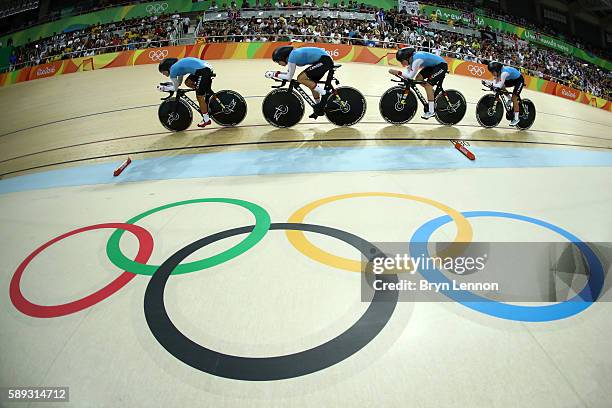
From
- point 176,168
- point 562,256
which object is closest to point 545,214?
point 562,256

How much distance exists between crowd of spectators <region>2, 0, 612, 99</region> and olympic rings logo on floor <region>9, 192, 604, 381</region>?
1425 cm

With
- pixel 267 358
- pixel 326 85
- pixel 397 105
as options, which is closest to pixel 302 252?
pixel 267 358

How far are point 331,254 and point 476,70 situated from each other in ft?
51.1

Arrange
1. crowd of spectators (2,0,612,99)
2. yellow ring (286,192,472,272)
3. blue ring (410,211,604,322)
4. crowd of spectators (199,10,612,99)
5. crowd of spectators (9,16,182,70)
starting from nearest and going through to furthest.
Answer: blue ring (410,211,604,322) < yellow ring (286,192,472,272) < crowd of spectators (199,10,612,99) < crowd of spectators (2,0,612,99) < crowd of spectators (9,16,182,70)

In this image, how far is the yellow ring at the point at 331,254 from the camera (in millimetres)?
2359

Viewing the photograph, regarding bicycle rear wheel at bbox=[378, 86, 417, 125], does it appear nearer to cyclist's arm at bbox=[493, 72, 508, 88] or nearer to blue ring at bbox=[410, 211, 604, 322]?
cyclist's arm at bbox=[493, 72, 508, 88]

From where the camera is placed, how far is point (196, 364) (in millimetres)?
1649

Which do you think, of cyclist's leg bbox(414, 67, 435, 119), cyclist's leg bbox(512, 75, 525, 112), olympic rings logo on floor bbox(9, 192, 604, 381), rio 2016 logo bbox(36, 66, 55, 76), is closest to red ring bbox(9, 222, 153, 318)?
olympic rings logo on floor bbox(9, 192, 604, 381)

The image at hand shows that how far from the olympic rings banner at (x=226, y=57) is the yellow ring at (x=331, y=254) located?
12911mm

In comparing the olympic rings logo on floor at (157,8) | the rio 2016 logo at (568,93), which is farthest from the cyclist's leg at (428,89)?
the olympic rings logo on floor at (157,8)

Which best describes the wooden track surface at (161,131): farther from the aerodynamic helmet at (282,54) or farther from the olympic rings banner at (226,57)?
the olympic rings banner at (226,57)

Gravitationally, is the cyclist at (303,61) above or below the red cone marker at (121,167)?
above

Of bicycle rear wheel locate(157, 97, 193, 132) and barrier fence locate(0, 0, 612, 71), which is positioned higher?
barrier fence locate(0, 0, 612, 71)

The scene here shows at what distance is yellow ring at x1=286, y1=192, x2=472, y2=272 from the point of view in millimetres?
2359
